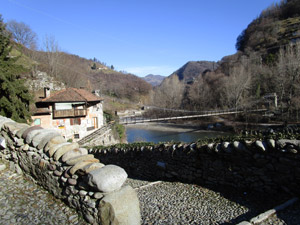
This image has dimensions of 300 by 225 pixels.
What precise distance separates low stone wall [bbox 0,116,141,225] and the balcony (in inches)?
569

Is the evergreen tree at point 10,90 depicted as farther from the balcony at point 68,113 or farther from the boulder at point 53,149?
the balcony at point 68,113

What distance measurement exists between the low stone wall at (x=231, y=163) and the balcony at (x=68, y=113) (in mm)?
13117

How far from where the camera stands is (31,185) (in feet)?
10.8

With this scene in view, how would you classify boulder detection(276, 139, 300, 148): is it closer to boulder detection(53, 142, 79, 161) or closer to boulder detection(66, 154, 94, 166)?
boulder detection(66, 154, 94, 166)

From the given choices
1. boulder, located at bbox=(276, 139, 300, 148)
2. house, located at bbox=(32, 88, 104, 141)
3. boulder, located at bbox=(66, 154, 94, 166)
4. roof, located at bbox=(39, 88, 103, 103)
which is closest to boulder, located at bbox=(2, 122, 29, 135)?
boulder, located at bbox=(66, 154, 94, 166)

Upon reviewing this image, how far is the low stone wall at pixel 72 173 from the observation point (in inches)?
87.7

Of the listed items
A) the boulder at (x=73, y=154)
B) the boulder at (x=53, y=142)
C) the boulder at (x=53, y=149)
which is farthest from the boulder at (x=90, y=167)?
the boulder at (x=53, y=142)

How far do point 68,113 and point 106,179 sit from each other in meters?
17.6

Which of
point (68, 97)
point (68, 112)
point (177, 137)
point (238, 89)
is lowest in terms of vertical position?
point (177, 137)

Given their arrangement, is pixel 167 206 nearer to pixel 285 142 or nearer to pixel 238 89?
pixel 285 142

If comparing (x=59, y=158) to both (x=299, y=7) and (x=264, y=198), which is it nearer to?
(x=264, y=198)

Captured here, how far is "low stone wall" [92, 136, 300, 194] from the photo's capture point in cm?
373

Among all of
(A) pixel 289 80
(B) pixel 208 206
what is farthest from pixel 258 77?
(B) pixel 208 206

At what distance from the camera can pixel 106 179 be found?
2.24m
